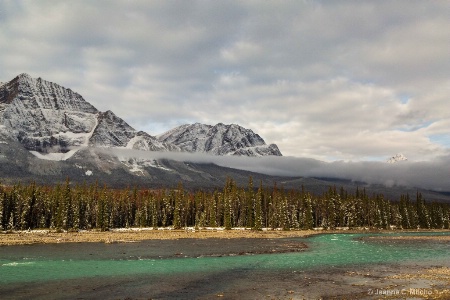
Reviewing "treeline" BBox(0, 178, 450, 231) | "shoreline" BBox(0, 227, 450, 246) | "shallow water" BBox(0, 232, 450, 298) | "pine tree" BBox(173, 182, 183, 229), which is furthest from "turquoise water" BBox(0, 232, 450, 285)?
"pine tree" BBox(173, 182, 183, 229)

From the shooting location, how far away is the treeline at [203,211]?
13450 centimetres

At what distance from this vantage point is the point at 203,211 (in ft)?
543

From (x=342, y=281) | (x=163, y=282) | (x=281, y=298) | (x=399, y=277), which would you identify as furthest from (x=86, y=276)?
(x=399, y=277)

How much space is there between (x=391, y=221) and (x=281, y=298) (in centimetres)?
18549

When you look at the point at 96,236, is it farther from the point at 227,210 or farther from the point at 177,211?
the point at 227,210

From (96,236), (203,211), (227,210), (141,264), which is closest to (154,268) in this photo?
(141,264)

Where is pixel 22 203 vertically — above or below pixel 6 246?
above

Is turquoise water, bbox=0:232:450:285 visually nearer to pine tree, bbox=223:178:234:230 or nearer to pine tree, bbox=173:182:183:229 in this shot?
pine tree, bbox=223:178:234:230

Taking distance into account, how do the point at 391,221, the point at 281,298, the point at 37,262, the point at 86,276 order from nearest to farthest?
the point at 281,298 < the point at 86,276 < the point at 37,262 < the point at 391,221

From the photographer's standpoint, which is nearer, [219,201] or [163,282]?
[163,282]

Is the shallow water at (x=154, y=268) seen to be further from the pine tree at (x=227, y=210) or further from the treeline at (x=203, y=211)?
the treeline at (x=203, y=211)

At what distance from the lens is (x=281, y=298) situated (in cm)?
2950

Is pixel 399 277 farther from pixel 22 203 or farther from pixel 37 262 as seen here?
pixel 22 203

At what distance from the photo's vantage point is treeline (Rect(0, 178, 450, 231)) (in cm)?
13450
